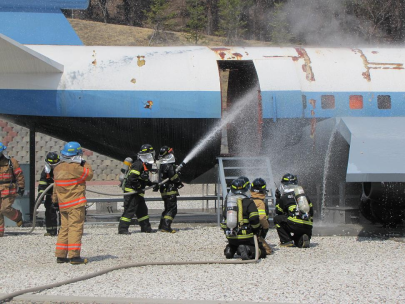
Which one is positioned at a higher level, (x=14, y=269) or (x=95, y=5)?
(x=95, y=5)

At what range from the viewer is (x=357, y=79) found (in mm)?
14203

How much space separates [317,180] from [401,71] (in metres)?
3.24

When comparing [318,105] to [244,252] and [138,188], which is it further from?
[244,252]

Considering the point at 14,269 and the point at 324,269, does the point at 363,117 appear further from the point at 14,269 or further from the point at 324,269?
the point at 14,269

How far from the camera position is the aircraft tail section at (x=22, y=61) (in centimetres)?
1220

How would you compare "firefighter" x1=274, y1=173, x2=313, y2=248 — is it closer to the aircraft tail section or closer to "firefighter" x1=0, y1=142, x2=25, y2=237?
"firefighter" x1=0, y1=142, x2=25, y2=237

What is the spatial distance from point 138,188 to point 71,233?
3.65m

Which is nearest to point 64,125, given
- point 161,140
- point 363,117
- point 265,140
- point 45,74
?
point 45,74

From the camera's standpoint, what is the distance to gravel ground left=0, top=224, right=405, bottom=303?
713cm

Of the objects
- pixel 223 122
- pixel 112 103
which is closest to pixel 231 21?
pixel 223 122

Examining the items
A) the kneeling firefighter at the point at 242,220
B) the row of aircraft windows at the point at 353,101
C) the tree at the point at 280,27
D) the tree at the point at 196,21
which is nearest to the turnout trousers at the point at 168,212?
the kneeling firefighter at the point at 242,220

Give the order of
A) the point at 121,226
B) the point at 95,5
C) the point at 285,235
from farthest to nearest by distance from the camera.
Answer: the point at 95,5
the point at 121,226
the point at 285,235

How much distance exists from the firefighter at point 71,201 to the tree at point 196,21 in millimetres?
35378

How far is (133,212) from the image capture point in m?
12.5
